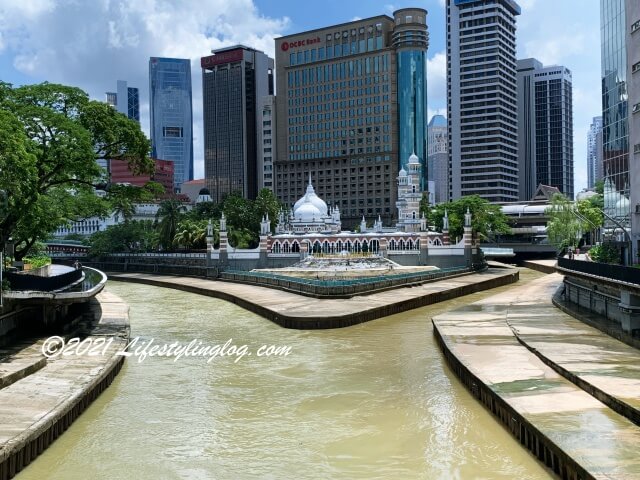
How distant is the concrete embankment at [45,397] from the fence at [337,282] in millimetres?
23108

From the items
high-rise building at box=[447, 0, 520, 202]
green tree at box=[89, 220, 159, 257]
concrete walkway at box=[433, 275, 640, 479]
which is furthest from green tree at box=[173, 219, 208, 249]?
high-rise building at box=[447, 0, 520, 202]

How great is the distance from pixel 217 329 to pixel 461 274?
134ft

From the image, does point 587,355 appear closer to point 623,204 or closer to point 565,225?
point 623,204

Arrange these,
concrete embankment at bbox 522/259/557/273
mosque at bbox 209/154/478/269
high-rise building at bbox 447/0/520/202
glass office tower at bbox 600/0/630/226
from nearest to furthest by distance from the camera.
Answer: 1. glass office tower at bbox 600/0/630/226
2. mosque at bbox 209/154/478/269
3. concrete embankment at bbox 522/259/557/273
4. high-rise building at bbox 447/0/520/202

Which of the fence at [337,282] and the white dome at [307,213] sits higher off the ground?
the white dome at [307,213]

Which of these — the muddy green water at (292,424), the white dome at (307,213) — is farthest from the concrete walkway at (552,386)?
the white dome at (307,213)

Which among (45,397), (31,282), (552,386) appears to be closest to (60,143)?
(31,282)

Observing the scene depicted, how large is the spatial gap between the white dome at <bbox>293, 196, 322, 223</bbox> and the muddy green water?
2635 inches

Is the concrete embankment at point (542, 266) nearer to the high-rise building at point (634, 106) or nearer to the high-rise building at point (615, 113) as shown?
the high-rise building at point (615, 113)

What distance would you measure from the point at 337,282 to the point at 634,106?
A: 2452 centimetres

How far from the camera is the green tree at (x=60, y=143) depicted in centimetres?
3228

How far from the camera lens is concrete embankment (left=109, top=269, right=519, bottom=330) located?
1603 inches

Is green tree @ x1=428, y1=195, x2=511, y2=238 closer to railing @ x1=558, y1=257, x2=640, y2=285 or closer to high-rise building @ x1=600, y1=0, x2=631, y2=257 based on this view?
high-rise building @ x1=600, y1=0, x2=631, y2=257

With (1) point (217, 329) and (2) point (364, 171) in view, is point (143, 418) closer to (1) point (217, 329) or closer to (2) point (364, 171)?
(1) point (217, 329)
